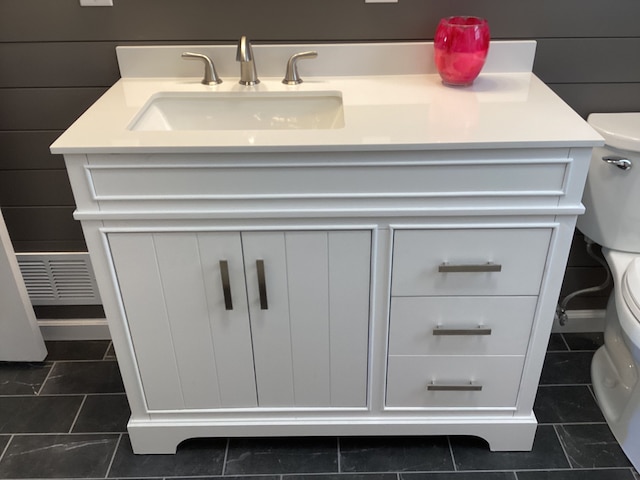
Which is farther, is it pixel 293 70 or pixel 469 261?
pixel 293 70

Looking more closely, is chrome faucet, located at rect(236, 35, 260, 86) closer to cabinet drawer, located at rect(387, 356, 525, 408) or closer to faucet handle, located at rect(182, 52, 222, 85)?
faucet handle, located at rect(182, 52, 222, 85)

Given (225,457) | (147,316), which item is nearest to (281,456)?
(225,457)

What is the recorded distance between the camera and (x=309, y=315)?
4.60 ft

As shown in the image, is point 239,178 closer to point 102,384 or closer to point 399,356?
point 399,356

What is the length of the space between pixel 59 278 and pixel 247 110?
89cm

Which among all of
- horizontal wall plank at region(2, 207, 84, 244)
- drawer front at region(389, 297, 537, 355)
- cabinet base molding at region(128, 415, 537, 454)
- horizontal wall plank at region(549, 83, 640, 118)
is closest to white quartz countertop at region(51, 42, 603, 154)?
horizontal wall plank at region(549, 83, 640, 118)

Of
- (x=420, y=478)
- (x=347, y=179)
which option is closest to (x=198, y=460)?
(x=420, y=478)

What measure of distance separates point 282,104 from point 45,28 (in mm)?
661

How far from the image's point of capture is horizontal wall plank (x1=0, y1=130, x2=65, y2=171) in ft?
5.48

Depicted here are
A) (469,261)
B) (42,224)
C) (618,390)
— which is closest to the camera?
(469,261)

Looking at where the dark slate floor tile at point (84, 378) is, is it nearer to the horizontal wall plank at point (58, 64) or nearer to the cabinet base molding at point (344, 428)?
the cabinet base molding at point (344, 428)

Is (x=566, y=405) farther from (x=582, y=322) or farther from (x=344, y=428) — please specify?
(x=344, y=428)

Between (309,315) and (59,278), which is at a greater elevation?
(309,315)

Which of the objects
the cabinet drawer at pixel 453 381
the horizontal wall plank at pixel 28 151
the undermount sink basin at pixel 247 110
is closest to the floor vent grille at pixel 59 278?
the horizontal wall plank at pixel 28 151
